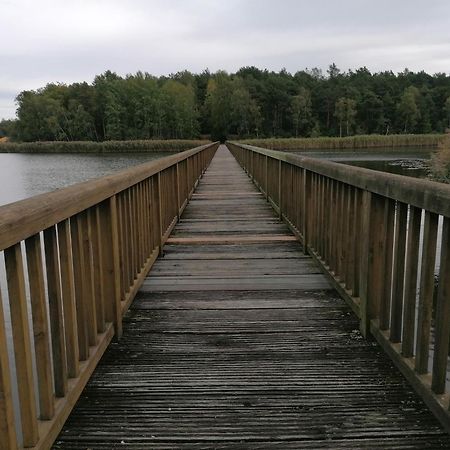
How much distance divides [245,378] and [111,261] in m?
1.03

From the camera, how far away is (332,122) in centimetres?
10644

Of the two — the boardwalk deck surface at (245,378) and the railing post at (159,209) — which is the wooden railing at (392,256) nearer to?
the boardwalk deck surface at (245,378)

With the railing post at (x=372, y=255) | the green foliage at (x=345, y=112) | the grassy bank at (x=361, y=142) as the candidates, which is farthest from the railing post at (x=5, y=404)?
the green foliage at (x=345, y=112)

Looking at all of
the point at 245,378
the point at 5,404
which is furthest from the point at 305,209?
the point at 5,404

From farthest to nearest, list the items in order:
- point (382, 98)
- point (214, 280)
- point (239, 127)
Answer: point (382, 98) < point (239, 127) < point (214, 280)

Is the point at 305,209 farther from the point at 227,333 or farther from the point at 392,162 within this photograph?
the point at 392,162

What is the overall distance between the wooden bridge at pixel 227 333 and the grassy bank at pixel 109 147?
61.0 metres

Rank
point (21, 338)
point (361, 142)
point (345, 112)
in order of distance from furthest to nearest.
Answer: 1. point (345, 112)
2. point (361, 142)
3. point (21, 338)

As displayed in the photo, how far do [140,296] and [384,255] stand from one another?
74.3 inches

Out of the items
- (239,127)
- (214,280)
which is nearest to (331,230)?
(214,280)

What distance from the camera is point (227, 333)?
3035 mm

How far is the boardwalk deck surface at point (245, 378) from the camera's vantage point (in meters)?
1.98

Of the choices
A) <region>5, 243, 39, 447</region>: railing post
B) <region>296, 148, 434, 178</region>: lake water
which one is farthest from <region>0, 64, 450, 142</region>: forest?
<region>5, 243, 39, 447</region>: railing post

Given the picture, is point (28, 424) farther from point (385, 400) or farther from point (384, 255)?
point (384, 255)
